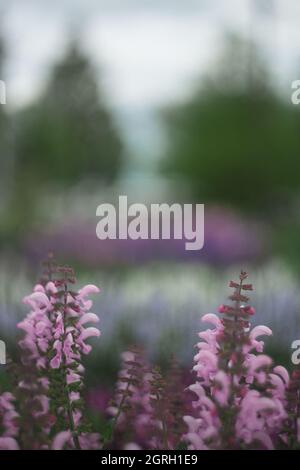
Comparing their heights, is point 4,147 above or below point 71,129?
below

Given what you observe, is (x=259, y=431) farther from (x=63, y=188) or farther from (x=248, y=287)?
(x=63, y=188)

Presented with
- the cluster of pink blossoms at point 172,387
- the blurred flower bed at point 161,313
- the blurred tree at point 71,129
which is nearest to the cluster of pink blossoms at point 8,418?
the cluster of pink blossoms at point 172,387

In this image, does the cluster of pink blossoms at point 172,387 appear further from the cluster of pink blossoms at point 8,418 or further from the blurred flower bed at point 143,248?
the blurred flower bed at point 143,248

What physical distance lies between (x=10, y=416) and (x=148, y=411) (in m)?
0.62

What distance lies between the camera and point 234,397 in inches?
76.2

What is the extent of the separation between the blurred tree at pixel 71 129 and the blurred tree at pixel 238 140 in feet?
39.6

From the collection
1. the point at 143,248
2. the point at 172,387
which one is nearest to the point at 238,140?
the point at 143,248

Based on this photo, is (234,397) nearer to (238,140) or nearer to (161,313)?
(161,313)

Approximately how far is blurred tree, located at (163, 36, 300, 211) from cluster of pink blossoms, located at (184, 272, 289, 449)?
24.5 m

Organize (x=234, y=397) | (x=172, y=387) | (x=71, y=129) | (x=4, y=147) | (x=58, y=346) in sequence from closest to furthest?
(x=234, y=397), (x=58, y=346), (x=172, y=387), (x=4, y=147), (x=71, y=129)

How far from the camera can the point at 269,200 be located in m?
29.1

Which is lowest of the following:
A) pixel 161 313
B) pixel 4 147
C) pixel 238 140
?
pixel 161 313

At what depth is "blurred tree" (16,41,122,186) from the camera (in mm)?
42469

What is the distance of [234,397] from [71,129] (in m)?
45.7
